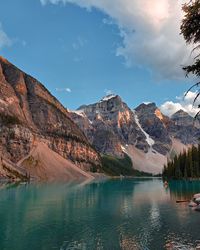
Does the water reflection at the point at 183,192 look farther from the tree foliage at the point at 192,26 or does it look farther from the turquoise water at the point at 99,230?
the tree foliage at the point at 192,26

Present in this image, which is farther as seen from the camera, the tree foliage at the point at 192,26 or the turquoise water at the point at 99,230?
the turquoise water at the point at 99,230

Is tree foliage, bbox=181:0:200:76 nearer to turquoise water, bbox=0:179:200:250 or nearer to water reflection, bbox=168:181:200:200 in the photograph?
turquoise water, bbox=0:179:200:250

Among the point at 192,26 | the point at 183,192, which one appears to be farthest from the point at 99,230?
the point at 183,192

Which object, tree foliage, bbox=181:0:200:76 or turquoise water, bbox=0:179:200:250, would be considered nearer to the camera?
tree foliage, bbox=181:0:200:76

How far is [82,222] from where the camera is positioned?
5988 centimetres

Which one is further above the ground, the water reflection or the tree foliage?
the tree foliage

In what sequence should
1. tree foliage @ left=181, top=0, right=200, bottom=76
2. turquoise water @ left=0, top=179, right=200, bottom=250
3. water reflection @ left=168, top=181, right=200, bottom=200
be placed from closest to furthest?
tree foliage @ left=181, top=0, right=200, bottom=76 → turquoise water @ left=0, top=179, right=200, bottom=250 → water reflection @ left=168, top=181, right=200, bottom=200

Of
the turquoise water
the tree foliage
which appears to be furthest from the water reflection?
the tree foliage

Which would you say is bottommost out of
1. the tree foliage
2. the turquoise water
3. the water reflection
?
the turquoise water

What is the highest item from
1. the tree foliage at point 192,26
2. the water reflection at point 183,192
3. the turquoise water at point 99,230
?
the tree foliage at point 192,26

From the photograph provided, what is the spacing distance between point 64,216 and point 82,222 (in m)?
9.04

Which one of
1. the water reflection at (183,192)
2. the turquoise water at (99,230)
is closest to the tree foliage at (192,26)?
the turquoise water at (99,230)

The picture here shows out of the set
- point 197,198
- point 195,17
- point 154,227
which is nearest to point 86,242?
point 154,227

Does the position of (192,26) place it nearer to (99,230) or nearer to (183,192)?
(99,230)
